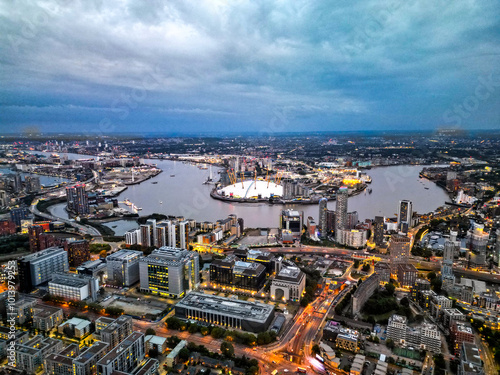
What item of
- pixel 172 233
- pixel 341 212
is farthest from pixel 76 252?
pixel 341 212

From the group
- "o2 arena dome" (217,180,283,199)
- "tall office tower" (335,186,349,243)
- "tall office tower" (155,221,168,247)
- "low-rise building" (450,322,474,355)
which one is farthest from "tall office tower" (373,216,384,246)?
"o2 arena dome" (217,180,283,199)

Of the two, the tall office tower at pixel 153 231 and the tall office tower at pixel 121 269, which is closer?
the tall office tower at pixel 121 269

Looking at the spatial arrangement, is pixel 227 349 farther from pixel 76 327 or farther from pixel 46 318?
pixel 46 318

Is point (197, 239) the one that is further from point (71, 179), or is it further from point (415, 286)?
point (71, 179)

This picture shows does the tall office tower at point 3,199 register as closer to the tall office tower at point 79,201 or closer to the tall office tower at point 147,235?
the tall office tower at point 79,201

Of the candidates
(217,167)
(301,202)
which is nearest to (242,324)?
(301,202)

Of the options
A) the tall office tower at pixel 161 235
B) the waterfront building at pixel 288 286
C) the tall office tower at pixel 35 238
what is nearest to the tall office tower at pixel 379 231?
the waterfront building at pixel 288 286
